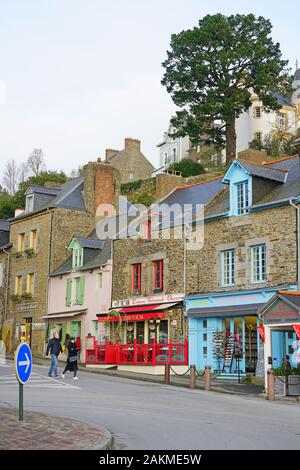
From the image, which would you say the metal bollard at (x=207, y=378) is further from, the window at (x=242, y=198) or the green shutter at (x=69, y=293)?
the green shutter at (x=69, y=293)

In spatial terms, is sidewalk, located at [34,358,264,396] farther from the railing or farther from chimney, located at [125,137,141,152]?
chimney, located at [125,137,141,152]

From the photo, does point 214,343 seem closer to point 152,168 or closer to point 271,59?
point 271,59

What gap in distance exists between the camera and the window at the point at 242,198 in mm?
25172

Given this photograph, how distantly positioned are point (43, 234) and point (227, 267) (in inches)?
613

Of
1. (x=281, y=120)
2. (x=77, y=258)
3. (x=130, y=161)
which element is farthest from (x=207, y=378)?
(x=281, y=120)

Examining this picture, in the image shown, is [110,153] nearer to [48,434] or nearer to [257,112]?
[257,112]

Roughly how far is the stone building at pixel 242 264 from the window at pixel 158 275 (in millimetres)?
2102

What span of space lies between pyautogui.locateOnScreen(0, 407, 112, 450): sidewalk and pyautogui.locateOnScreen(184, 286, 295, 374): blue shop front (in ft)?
42.7

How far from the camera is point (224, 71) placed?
42.8 meters

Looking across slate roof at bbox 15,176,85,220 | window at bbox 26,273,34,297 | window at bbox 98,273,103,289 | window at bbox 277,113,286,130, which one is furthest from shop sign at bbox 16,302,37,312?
window at bbox 277,113,286,130

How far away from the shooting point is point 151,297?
29047 millimetres

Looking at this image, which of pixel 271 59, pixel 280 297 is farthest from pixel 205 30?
pixel 280 297

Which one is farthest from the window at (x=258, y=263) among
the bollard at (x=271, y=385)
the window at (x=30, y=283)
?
the window at (x=30, y=283)

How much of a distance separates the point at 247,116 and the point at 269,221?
42175 millimetres
